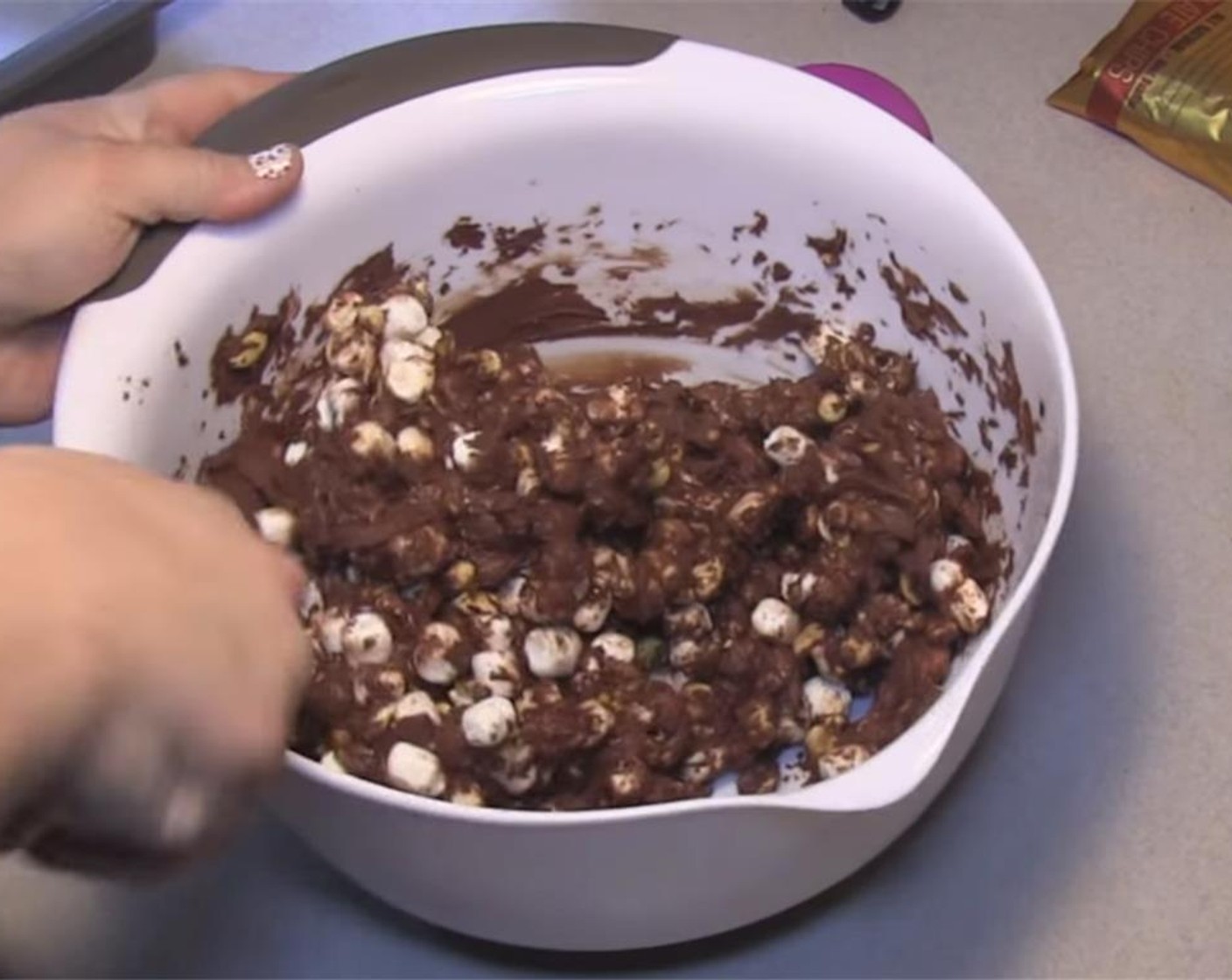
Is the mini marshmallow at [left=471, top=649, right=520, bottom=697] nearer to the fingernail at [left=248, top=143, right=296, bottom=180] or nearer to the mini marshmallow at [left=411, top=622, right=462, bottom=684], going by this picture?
the mini marshmallow at [left=411, top=622, right=462, bottom=684]

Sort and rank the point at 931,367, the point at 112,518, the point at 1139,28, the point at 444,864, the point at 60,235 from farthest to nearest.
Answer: the point at 1139,28 < the point at 931,367 < the point at 60,235 < the point at 444,864 < the point at 112,518

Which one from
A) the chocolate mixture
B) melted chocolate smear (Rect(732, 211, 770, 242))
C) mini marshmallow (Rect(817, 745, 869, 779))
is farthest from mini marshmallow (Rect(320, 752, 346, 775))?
melted chocolate smear (Rect(732, 211, 770, 242))

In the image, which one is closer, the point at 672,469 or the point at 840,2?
the point at 672,469

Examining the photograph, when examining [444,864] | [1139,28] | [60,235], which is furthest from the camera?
[1139,28]

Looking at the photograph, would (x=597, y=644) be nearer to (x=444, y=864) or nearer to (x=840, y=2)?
(x=444, y=864)

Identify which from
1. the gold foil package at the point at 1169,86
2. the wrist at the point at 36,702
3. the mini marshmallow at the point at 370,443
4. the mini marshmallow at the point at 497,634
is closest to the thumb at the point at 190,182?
the mini marshmallow at the point at 370,443

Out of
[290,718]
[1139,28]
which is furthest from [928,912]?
[1139,28]

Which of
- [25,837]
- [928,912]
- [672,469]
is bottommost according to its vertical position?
[928,912]

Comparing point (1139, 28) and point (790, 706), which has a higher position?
point (1139, 28)
